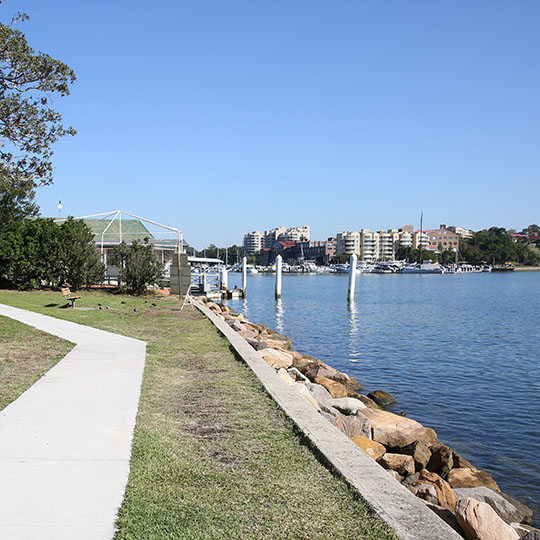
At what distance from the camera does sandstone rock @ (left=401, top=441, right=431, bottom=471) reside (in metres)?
7.86

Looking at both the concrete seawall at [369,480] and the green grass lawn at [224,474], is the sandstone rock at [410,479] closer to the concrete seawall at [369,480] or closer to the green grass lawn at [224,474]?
the concrete seawall at [369,480]

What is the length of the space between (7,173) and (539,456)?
13.6 metres

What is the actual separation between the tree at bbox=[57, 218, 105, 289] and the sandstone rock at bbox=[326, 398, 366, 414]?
18720 millimetres

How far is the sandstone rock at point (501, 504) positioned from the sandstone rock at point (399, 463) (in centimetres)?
67

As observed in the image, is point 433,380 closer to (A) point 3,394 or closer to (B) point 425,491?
(B) point 425,491

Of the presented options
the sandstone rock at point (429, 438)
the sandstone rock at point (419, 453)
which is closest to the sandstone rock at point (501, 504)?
the sandstone rock at point (419, 453)

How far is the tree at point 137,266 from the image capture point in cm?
2714

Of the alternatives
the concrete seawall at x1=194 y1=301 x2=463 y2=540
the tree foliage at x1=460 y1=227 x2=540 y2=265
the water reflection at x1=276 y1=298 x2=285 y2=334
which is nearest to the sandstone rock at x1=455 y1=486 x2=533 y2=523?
the concrete seawall at x1=194 y1=301 x2=463 y2=540

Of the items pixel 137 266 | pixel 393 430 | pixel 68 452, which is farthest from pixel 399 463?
pixel 137 266

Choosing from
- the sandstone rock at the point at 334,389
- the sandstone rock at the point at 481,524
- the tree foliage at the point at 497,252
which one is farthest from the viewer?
the tree foliage at the point at 497,252

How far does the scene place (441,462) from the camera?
8.02m

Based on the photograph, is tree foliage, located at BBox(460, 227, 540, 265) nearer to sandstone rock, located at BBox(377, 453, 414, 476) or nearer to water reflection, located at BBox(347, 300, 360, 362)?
water reflection, located at BBox(347, 300, 360, 362)

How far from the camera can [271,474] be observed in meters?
4.84

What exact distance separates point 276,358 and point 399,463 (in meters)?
5.62
